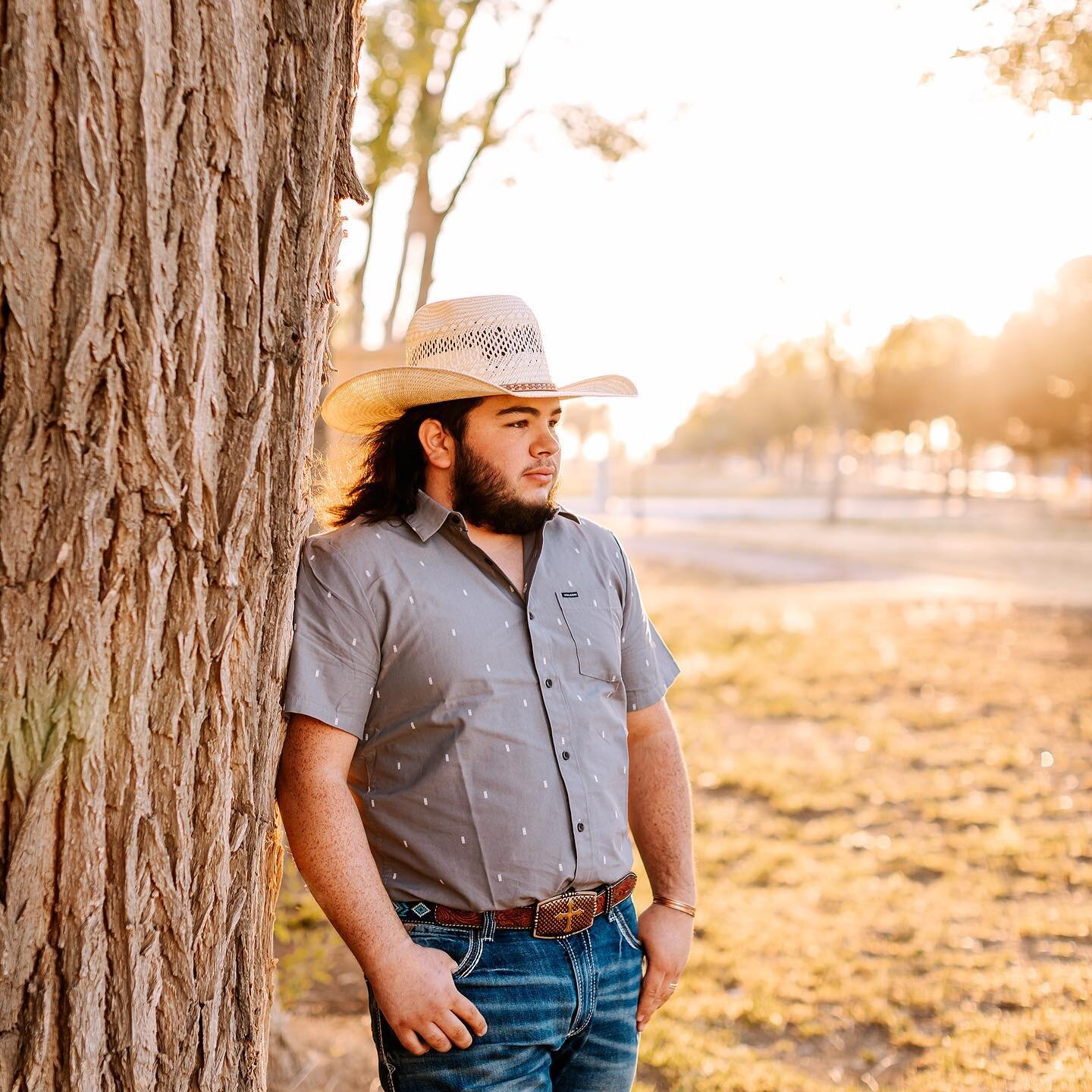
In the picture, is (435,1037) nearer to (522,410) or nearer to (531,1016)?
(531,1016)

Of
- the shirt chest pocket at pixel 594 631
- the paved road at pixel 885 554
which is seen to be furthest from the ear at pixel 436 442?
the paved road at pixel 885 554

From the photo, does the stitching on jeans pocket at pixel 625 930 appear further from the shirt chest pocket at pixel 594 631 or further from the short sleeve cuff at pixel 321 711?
the short sleeve cuff at pixel 321 711

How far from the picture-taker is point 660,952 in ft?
7.80

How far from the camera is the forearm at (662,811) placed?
2523mm

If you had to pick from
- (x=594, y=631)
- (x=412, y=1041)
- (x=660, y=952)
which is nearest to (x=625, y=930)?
(x=660, y=952)

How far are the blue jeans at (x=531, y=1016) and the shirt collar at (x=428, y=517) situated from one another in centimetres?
76

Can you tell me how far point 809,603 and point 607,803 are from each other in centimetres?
1311

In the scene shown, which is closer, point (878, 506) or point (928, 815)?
point (928, 815)

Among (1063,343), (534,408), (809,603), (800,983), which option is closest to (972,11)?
(534,408)

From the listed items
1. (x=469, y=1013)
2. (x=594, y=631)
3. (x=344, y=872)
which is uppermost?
(x=594, y=631)

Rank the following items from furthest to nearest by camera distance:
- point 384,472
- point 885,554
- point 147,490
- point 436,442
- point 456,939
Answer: point 885,554
point 384,472
point 436,442
point 456,939
point 147,490

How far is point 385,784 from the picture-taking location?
2203 mm

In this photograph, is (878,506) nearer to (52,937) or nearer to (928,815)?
(928,815)

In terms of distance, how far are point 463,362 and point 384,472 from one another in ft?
1.06
